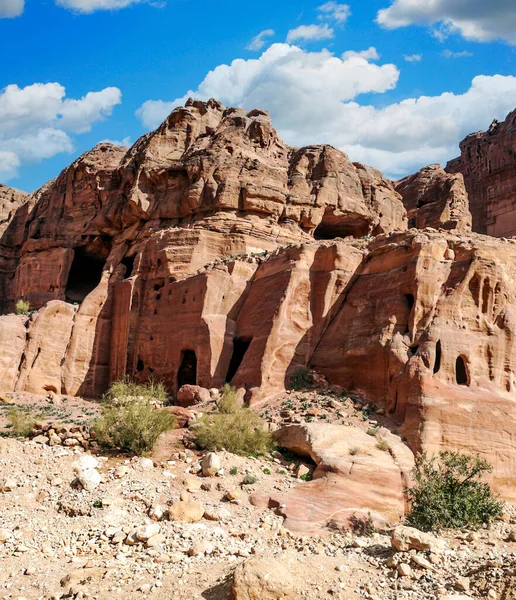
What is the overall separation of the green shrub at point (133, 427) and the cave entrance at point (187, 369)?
344 inches

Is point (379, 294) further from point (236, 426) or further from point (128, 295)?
point (128, 295)

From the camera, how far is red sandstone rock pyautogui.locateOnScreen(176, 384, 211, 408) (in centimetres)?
2472

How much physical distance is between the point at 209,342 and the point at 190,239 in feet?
28.0

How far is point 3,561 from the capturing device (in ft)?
42.2

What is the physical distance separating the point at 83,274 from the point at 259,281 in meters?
21.7

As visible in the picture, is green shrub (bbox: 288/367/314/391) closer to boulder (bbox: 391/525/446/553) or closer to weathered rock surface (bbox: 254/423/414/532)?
weathered rock surface (bbox: 254/423/414/532)

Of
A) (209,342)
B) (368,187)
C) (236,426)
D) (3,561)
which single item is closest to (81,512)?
(3,561)

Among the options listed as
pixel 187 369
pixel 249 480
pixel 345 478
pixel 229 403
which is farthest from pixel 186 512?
pixel 187 369

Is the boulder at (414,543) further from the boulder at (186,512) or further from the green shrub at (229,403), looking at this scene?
the green shrub at (229,403)

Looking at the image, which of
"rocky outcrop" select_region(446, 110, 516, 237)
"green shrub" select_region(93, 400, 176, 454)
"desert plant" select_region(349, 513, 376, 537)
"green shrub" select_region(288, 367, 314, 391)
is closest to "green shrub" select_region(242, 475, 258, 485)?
"desert plant" select_region(349, 513, 376, 537)

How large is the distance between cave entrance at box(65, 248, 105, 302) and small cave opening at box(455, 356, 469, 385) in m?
29.9

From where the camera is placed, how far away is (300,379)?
79.1ft

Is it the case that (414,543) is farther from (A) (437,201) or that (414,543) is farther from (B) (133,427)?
(A) (437,201)

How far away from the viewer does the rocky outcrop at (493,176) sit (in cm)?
5578
